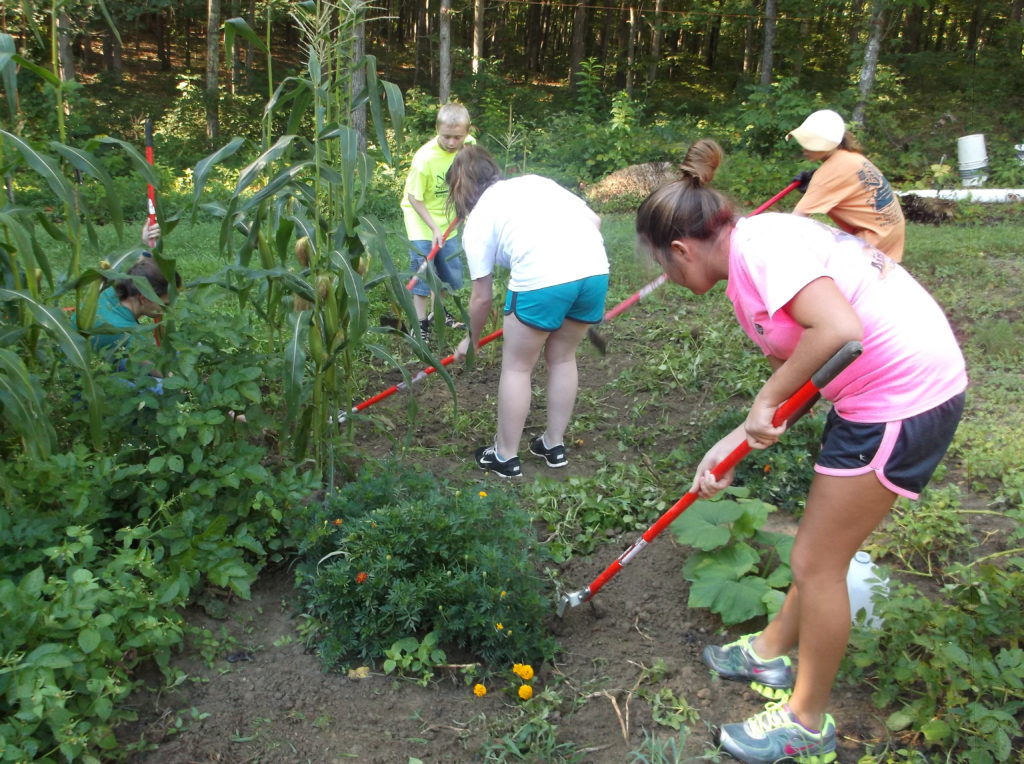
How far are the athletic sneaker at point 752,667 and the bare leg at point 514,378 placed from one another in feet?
5.11

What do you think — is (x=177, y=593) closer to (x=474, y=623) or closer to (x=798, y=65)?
(x=474, y=623)

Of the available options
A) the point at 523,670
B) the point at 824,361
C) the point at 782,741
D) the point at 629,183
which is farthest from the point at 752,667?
the point at 629,183

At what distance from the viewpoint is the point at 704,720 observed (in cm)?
265

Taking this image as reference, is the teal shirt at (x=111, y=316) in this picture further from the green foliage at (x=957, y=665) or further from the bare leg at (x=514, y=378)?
the green foliage at (x=957, y=665)

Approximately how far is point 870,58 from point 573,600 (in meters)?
13.5

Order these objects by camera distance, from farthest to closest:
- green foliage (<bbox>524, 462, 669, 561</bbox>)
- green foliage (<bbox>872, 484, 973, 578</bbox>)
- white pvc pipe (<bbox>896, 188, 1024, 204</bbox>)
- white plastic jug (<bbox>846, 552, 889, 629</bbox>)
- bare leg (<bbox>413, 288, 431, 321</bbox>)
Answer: white pvc pipe (<bbox>896, 188, 1024, 204</bbox>) → bare leg (<bbox>413, 288, 431, 321</bbox>) → green foliage (<bbox>524, 462, 669, 561</bbox>) → green foliage (<bbox>872, 484, 973, 578</bbox>) → white plastic jug (<bbox>846, 552, 889, 629</bbox>)

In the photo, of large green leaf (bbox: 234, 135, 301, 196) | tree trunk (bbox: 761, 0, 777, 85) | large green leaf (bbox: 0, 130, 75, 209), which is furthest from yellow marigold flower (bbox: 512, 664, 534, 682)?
tree trunk (bbox: 761, 0, 777, 85)

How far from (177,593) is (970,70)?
20305 mm

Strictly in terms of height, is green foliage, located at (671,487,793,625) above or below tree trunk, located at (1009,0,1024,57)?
below

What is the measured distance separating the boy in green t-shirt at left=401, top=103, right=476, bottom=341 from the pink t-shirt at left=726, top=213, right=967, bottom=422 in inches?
133

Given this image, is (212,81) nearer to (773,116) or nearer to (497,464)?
(773,116)

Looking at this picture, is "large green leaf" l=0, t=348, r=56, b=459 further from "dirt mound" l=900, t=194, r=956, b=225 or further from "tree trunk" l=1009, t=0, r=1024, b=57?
"tree trunk" l=1009, t=0, r=1024, b=57

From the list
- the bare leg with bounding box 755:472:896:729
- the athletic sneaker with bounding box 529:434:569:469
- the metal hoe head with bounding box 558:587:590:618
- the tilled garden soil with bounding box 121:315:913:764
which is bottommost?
the athletic sneaker with bounding box 529:434:569:469

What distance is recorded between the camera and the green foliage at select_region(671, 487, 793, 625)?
297 cm
